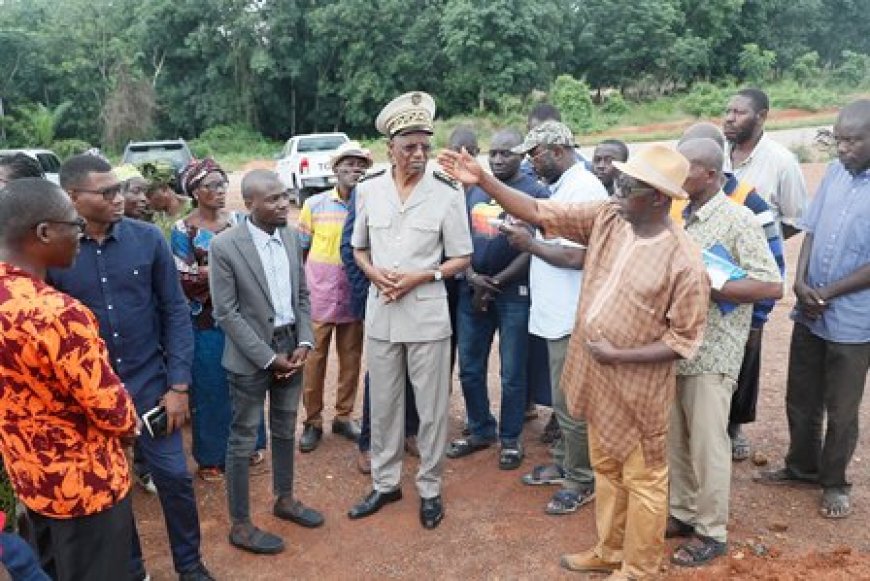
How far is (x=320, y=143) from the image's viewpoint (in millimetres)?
17891

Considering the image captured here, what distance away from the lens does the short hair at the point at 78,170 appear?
10.2 feet

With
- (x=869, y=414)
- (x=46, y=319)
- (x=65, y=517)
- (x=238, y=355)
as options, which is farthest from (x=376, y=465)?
(x=869, y=414)

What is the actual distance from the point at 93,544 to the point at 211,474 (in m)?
2.11

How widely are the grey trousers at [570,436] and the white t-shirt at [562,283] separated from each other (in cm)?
8

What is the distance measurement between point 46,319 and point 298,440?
3.05 m

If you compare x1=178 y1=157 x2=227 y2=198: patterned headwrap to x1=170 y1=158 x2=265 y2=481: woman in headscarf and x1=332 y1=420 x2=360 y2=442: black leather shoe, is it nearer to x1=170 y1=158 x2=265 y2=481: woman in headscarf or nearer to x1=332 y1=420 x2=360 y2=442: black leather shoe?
x1=170 y1=158 x2=265 y2=481: woman in headscarf

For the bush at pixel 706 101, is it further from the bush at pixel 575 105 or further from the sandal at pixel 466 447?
the sandal at pixel 466 447

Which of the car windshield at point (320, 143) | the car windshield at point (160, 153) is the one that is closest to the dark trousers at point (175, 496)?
the car windshield at point (160, 153)

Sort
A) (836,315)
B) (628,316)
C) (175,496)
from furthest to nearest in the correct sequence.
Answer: (836,315), (175,496), (628,316)

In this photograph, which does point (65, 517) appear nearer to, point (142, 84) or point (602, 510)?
point (602, 510)

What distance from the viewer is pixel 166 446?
329 cm

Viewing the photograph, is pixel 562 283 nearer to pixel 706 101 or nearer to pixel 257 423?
pixel 257 423

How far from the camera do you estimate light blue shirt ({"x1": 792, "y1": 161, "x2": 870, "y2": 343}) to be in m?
3.70

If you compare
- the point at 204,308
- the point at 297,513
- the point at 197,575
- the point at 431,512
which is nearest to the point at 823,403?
the point at 431,512
